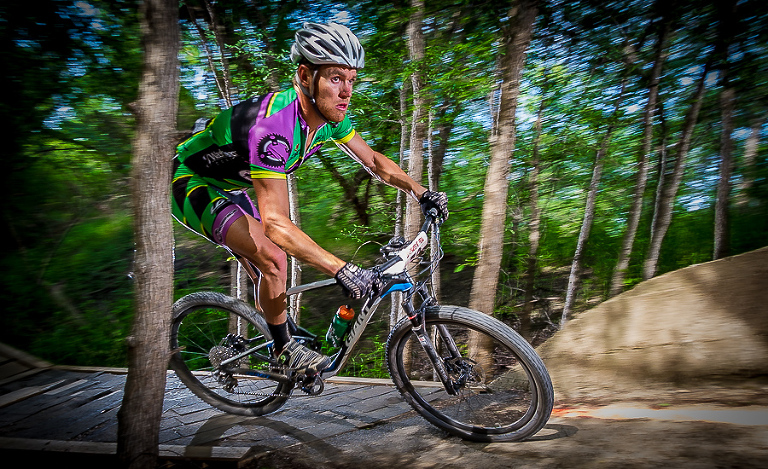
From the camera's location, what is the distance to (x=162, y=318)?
2.20 meters

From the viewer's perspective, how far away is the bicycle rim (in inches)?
114

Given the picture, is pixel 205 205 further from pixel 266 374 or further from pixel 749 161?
pixel 749 161

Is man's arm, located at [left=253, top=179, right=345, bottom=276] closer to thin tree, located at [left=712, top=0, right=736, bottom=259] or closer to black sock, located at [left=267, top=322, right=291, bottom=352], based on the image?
black sock, located at [left=267, top=322, right=291, bottom=352]

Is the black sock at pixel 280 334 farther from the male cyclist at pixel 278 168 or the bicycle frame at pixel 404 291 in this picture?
the bicycle frame at pixel 404 291

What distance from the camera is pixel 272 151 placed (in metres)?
2.18

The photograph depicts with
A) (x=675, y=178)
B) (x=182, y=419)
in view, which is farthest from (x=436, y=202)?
(x=675, y=178)

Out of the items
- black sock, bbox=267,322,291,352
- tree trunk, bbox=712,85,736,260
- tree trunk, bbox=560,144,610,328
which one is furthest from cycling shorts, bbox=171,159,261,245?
tree trunk, bbox=712,85,736,260

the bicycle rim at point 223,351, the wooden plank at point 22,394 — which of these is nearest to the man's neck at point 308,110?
the bicycle rim at point 223,351

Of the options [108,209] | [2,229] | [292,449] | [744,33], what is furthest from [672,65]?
[2,229]

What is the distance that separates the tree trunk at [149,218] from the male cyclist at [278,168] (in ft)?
1.26

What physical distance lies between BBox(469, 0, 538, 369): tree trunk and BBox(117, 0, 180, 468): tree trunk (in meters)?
2.46

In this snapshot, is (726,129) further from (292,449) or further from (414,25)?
(292,449)

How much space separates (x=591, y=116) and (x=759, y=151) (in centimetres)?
214

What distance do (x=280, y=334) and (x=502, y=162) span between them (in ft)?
7.71
